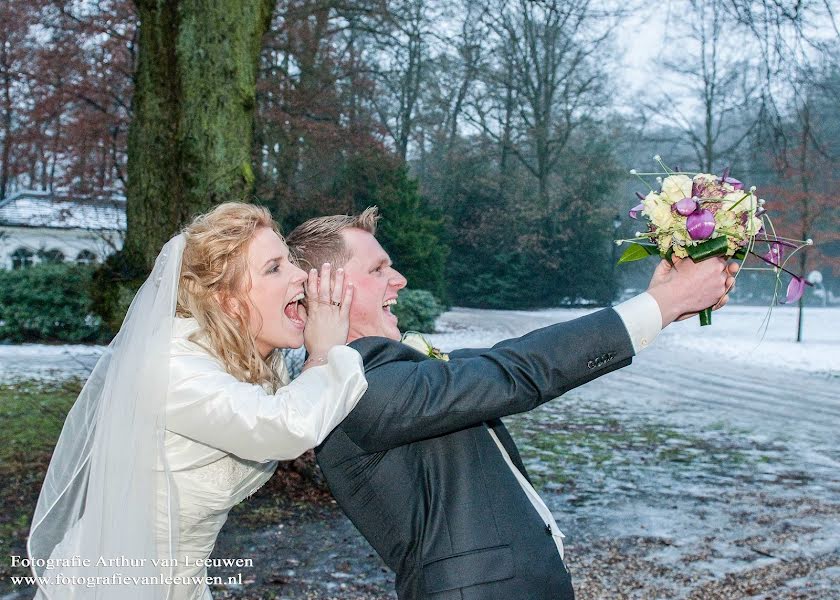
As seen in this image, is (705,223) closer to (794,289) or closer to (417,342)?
(794,289)

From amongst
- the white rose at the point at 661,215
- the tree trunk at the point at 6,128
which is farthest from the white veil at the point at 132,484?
the tree trunk at the point at 6,128

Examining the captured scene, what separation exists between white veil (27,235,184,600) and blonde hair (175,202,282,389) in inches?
2.8

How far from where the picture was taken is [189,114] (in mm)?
6176

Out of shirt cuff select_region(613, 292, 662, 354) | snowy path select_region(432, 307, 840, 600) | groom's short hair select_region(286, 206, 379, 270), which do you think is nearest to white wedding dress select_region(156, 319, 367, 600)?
groom's short hair select_region(286, 206, 379, 270)

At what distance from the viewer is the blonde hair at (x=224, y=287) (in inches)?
104

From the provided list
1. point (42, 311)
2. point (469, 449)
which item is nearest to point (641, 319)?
point (469, 449)

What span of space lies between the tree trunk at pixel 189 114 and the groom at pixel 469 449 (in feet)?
13.9

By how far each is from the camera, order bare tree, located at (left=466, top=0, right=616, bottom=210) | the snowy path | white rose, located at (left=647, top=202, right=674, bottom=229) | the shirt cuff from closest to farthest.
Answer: the shirt cuff < white rose, located at (left=647, top=202, right=674, bottom=229) < the snowy path < bare tree, located at (left=466, top=0, right=616, bottom=210)

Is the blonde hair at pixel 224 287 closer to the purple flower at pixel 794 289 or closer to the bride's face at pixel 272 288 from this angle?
the bride's face at pixel 272 288

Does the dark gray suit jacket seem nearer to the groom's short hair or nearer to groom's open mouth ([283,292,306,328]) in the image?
the groom's short hair

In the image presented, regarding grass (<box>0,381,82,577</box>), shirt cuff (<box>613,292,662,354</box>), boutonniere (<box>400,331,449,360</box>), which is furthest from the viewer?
grass (<box>0,381,82,577</box>)

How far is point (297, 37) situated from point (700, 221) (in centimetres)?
2006

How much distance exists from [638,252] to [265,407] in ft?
4.72

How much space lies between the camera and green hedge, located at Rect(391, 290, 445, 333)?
24.2 m
